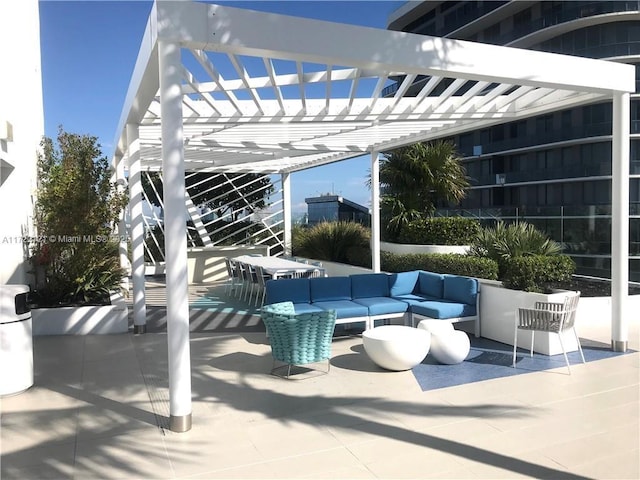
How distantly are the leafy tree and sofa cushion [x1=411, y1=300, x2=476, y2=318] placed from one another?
1049 cm

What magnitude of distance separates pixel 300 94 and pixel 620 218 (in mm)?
4105

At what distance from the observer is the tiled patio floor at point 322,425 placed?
3.54m

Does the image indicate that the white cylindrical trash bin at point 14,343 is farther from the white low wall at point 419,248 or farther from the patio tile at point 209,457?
the white low wall at point 419,248

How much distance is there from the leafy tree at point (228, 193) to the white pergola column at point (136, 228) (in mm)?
8449

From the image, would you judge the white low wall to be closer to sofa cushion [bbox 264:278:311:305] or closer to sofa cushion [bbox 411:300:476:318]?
sofa cushion [bbox 411:300:476:318]

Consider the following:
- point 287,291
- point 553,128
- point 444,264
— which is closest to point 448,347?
point 287,291

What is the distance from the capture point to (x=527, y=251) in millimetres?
8891

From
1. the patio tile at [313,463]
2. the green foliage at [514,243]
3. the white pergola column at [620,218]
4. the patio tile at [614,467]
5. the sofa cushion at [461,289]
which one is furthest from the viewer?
the green foliage at [514,243]

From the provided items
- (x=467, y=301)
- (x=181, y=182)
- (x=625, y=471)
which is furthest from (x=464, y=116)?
(x=625, y=471)

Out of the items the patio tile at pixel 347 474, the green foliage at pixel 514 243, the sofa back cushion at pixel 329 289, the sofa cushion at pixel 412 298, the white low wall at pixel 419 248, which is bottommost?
the patio tile at pixel 347 474

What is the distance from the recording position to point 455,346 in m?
5.91

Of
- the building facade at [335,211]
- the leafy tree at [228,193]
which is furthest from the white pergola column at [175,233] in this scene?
the leafy tree at [228,193]

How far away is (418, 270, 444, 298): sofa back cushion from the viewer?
7742mm

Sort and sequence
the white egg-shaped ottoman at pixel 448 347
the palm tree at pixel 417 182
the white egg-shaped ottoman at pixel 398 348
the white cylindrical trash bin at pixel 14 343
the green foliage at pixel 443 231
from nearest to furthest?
the white cylindrical trash bin at pixel 14 343 → the white egg-shaped ottoman at pixel 398 348 → the white egg-shaped ottoman at pixel 448 347 → the green foliage at pixel 443 231 → the palm tree at pixel 417 182
